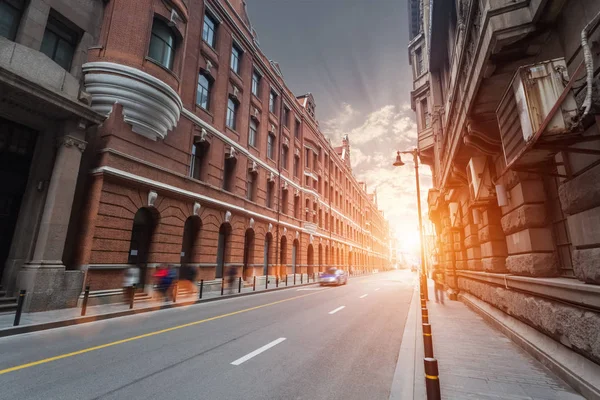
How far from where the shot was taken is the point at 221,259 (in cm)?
2016

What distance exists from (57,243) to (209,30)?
17.8m

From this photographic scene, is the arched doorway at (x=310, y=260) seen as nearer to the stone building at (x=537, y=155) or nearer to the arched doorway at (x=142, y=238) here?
the arched doorway at (x=142, y=238)

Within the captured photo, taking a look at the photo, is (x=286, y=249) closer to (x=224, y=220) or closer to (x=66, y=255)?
(x=224, y=220)

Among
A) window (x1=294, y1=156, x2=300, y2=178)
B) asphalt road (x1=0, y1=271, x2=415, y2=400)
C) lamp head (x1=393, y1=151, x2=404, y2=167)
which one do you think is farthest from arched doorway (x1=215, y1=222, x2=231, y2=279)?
window (x1=294, y1=156, x2=300, y2=178)

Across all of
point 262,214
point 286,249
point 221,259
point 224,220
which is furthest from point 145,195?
point 286,249

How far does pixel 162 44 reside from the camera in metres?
15.3

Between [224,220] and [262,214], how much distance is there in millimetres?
5513

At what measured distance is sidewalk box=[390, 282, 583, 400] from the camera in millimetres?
4043

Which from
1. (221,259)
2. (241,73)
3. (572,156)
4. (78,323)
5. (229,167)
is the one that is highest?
(241,73)

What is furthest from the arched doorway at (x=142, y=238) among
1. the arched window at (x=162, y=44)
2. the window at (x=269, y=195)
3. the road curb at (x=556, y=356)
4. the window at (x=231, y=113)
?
the road curb at (x=556, y=356)

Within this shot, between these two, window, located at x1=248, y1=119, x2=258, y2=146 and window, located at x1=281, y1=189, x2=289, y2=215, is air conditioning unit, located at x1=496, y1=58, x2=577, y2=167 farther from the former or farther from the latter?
window, located at x1=281, y1=189, x2=289, y2=215

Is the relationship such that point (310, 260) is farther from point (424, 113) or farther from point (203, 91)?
point (203, 91)

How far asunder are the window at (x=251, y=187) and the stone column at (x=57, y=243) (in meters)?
13.3

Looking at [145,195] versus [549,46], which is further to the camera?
[145,195]
